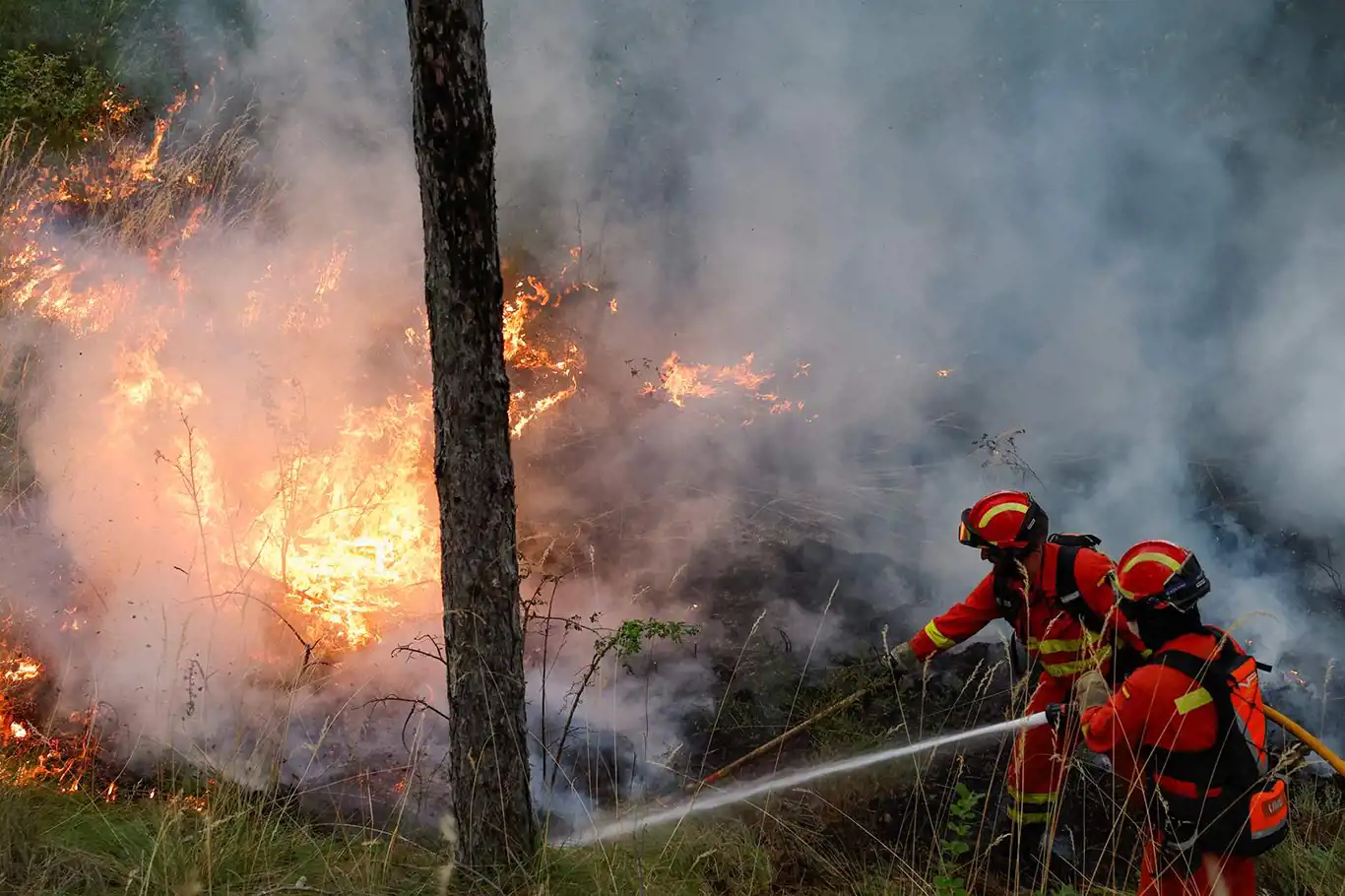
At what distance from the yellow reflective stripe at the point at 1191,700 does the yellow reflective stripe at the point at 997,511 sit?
1.15 m

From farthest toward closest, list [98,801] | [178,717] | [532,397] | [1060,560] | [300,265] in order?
[532,397] → [300,265] → [178,717] → [1060,560] → [98,801]

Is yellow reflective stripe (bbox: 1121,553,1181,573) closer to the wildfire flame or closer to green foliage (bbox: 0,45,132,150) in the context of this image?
the wildfire flame

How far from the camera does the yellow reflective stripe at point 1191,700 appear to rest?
303 centimetres

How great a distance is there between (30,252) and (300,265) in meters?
2.15

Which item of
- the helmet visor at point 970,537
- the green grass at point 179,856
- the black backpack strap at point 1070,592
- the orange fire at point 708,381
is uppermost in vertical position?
the orange fire at point 708,381

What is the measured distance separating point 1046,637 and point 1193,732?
822mm

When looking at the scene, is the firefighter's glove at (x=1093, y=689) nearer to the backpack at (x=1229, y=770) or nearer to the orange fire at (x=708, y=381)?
the backpack at (x=1229, y=770)

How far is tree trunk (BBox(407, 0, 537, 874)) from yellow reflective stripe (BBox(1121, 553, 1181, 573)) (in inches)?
92.9

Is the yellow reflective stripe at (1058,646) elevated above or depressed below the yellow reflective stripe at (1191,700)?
above

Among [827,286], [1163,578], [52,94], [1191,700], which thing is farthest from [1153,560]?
[52,94]

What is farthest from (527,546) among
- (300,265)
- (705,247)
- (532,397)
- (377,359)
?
(705,247)

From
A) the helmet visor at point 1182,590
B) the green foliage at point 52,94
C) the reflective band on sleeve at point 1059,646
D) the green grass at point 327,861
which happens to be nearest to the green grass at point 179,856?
the green grass at point 327,861

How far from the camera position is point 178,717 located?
4938 mm

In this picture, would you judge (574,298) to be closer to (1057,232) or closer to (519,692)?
(1057,232)
